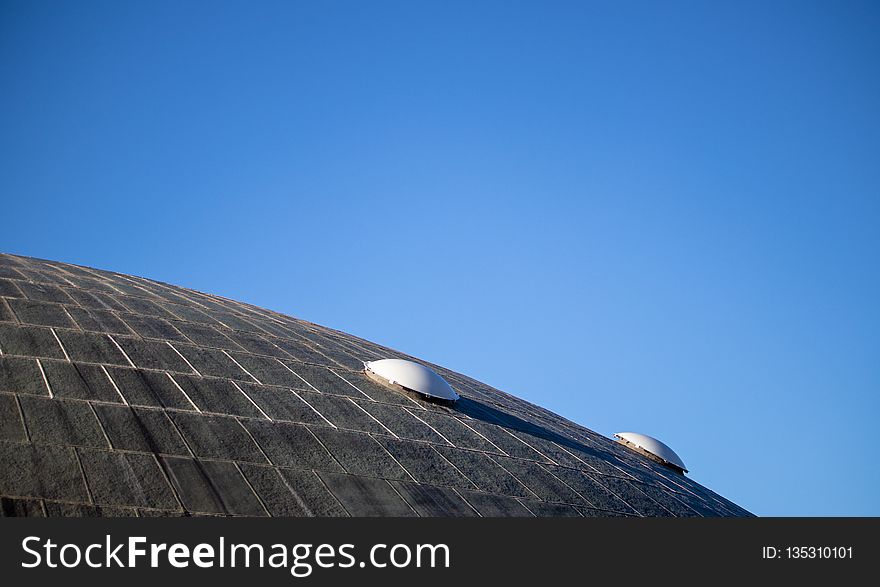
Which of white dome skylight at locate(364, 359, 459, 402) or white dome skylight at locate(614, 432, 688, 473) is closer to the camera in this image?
white dome skylight at locate(364, 359, 459, 402)

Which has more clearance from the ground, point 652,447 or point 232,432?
point 652,447

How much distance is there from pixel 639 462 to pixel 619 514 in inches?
236

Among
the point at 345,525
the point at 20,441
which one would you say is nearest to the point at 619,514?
the point at 345,525

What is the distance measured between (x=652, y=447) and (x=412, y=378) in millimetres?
8604

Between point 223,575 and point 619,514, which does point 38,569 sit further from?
point 619,514

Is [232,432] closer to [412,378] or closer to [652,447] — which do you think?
[412,378]

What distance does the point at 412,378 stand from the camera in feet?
57.5

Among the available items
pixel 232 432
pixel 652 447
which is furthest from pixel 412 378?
pixel 652 447

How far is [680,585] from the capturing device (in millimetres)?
11625

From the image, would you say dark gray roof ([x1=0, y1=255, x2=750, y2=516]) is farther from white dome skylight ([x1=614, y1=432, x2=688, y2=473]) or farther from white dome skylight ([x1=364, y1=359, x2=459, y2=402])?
white dome skylight ([x1=614, y1=432, x2=688, y2=473])

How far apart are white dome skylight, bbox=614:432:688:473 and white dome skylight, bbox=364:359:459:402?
736 cm

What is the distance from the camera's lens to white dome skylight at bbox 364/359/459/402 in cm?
1734

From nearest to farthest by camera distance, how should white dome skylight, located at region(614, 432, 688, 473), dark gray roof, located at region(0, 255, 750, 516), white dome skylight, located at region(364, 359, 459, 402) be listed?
dark gray roof, located at region(0, 255, 750, 516) < white dome skylight, located at region(364, 359, 459, 402) < white dome skylight, located at region(614, 432, 688, 473)

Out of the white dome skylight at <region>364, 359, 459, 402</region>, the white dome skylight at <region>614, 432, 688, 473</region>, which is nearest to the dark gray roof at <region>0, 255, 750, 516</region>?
the white dome skylight at <region>364, 359, 459, 402</region>
